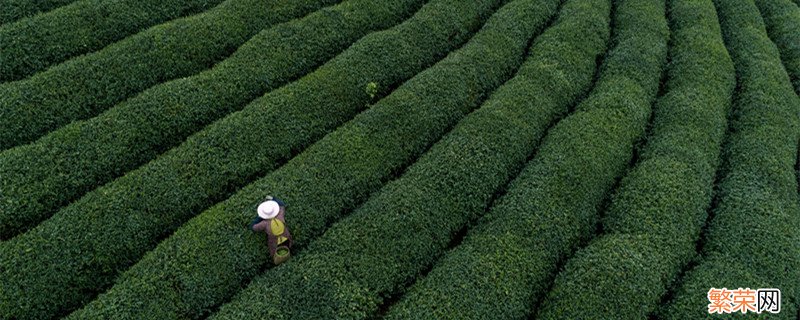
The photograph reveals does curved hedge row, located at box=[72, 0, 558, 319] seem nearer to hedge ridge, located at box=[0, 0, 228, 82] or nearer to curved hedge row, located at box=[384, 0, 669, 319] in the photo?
curved hedge row, located at box=[384, 0, 669, 319]

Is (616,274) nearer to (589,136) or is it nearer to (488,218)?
(488,218)

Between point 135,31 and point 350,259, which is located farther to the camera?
point 135,31

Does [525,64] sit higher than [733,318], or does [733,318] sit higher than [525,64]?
[525,64]

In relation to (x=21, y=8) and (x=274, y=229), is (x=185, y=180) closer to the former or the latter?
(x=274, y=229)

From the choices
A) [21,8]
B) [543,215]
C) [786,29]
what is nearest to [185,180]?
[543,215]

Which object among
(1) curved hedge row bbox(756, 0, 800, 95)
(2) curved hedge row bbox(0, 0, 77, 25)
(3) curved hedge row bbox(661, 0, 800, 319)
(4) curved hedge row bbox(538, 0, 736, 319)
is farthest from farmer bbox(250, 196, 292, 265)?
(1) curved hedge row bbox(756, 0, 800, 95)

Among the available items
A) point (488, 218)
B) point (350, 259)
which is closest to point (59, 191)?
point (350, 259)

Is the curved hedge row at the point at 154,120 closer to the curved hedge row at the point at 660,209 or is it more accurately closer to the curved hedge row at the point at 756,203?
the curved hedge row at the point at 660,209
